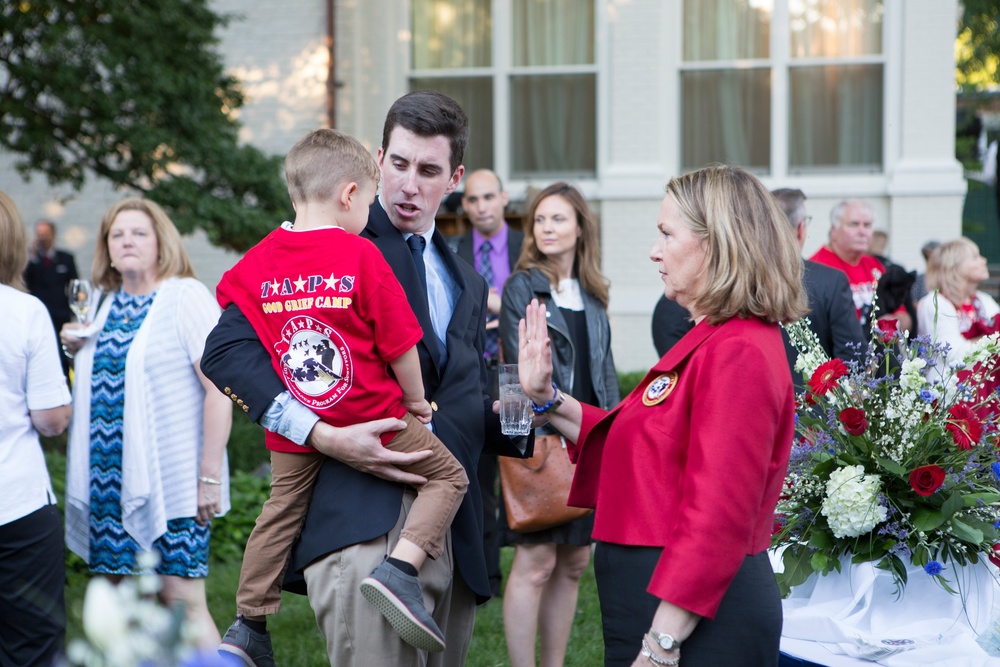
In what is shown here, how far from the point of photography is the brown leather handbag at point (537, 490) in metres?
4.32

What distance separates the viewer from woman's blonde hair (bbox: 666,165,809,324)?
2326 mm

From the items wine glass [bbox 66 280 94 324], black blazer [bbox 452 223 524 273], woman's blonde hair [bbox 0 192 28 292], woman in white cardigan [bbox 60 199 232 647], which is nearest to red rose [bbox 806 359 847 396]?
woman in white cardigan [bbox 60 199 232 647]

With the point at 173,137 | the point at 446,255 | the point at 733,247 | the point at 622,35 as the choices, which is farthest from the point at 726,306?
the point at 622,35

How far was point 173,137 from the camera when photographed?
9148mm

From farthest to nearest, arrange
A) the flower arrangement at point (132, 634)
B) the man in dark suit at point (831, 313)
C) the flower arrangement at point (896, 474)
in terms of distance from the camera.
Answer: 1. the man in dark suit at point (831, 313)
2. the flower arrangement at point (896, 474)
3. the flower arrangement at point (132, 634)

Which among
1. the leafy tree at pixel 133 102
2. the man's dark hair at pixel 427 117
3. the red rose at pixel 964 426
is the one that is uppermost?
the leafy tree at pixel 133 102

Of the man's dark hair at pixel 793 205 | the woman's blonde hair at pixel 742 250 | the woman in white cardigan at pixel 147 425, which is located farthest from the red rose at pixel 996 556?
the woman in white cardigan at pixel 147 425

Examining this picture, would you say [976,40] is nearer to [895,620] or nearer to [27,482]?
[895,620]

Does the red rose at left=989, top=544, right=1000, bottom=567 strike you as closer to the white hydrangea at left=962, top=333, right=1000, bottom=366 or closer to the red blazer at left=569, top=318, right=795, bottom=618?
the white hydrangea at left=962, top=333, right=1000, bottom=366

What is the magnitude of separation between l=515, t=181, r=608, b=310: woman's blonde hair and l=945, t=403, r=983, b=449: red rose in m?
1.96

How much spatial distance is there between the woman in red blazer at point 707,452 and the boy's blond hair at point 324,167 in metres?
0.77

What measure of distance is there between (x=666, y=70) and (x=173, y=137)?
580cm

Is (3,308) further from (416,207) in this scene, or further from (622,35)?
(622,35)

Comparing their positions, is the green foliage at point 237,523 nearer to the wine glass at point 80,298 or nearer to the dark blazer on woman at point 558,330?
the wine glass at point 80,298
